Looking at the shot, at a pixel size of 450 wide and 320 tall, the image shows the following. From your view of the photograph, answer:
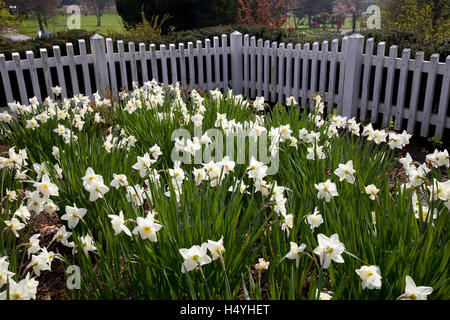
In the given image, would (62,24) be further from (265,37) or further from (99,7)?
(265,37)

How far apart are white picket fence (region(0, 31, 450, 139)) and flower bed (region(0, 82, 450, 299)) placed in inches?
68.2

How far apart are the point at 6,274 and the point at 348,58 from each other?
5.16 meters

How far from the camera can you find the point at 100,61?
5.96 m

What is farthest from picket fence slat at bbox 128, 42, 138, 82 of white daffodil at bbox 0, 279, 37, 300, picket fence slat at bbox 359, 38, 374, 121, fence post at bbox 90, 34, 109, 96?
white daffodil at bbox 0, 279, 37, 300

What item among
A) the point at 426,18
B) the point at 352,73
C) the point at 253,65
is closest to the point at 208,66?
the point at 253,65

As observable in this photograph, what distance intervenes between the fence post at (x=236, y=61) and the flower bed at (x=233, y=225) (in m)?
4.12

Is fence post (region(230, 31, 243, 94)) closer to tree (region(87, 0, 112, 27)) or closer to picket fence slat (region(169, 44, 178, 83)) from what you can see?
picket fence slat (region(169, 44, 178, 83))

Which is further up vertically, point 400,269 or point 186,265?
point 186,265

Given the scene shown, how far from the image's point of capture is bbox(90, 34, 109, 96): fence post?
5.86 metres

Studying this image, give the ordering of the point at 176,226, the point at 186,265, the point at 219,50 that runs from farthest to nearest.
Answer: the point at 219,50 < the point at 176,226 < the point at 186,265

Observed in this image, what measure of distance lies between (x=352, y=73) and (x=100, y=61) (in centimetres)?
376
